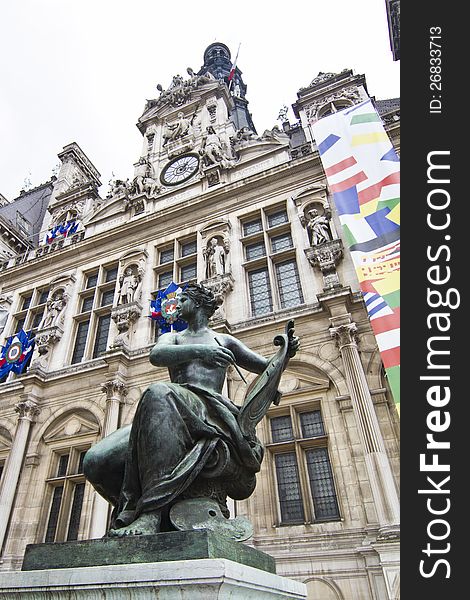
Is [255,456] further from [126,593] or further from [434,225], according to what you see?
[434,225]

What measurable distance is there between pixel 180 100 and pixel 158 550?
22.5 m

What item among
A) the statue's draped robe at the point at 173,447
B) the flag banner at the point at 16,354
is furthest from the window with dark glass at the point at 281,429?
the flag banner at the point at 16,354

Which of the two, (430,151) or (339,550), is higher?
(430,151)

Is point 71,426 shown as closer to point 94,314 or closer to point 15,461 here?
point 15,461

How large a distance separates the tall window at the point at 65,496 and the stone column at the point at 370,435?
7325mm

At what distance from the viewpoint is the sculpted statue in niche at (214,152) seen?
52.3ft

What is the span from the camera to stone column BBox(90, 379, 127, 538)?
898 cm

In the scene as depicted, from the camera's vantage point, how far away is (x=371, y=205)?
1005 cm

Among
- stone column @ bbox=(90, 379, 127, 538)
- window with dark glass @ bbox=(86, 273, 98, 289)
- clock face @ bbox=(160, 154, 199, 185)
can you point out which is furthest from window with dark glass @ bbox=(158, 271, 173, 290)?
clock face @ bbox=(160, 154, 199, 185)

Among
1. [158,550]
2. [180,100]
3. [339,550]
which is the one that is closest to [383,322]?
[339,550]

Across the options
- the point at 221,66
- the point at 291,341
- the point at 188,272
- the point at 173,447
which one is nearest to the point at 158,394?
the point at 173,447

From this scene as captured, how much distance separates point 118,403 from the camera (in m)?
10.8

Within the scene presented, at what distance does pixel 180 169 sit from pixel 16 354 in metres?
9.88

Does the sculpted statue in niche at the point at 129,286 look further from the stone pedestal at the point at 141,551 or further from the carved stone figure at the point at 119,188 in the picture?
the stone pedestal at the point at 141,551
